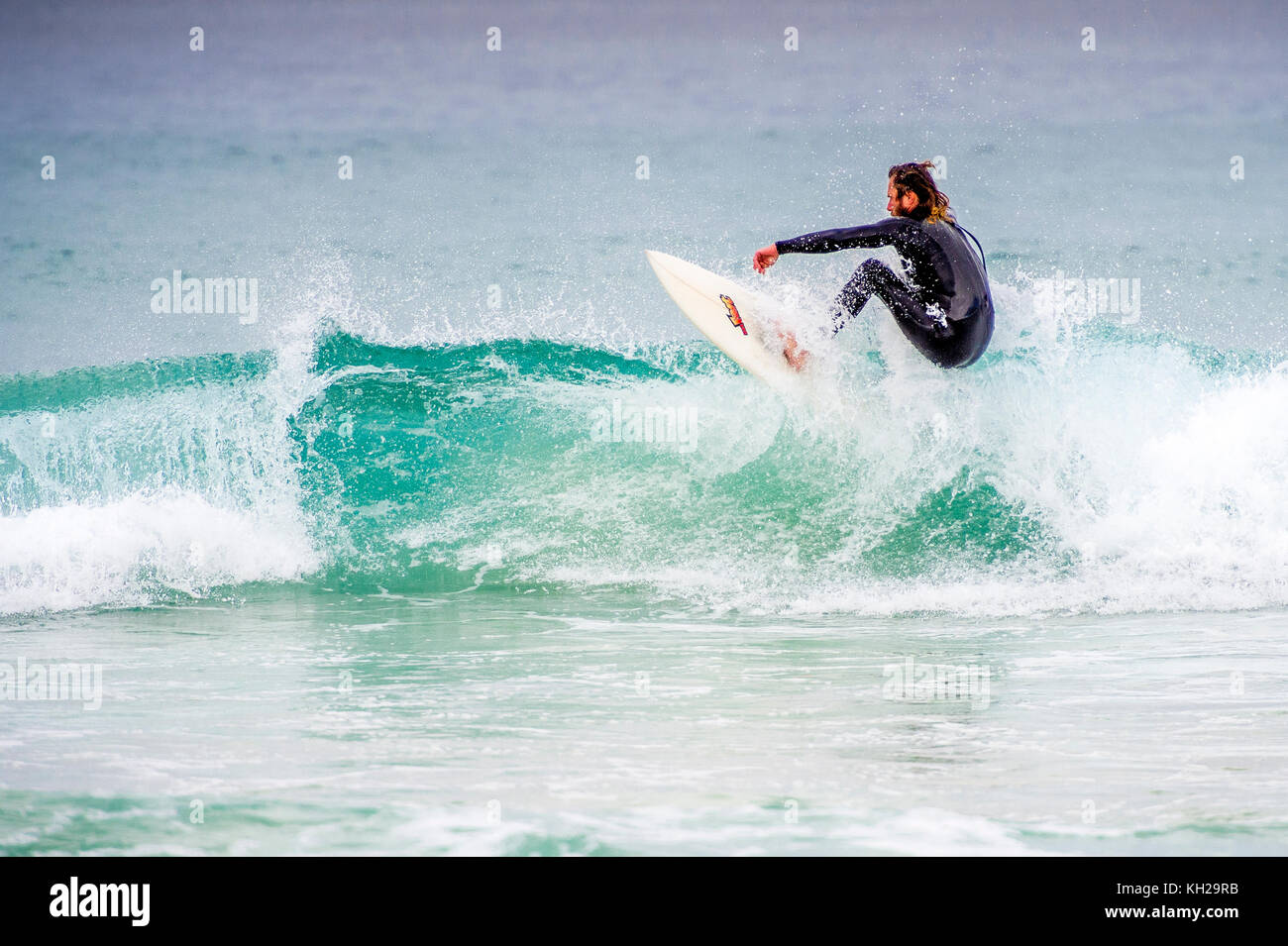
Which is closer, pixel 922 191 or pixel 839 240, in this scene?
pixel 839 240

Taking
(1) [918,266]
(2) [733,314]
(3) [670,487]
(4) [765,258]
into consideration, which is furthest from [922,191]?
(3) [670,487]

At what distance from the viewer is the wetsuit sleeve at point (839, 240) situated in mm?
5320

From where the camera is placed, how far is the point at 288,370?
26.2 ft

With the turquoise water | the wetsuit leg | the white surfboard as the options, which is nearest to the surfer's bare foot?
the white surfboard

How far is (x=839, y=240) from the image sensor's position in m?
5.32

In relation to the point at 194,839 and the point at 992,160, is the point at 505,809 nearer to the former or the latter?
the point at 194,839

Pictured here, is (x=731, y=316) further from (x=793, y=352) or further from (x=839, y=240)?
(x=839, y=240)

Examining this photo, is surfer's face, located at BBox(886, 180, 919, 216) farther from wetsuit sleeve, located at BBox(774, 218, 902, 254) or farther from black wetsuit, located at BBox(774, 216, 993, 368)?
wetsuit sleeve, located at BBox(774, 218, 902, 254)

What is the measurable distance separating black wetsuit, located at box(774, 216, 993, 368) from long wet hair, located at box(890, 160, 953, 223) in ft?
0.15

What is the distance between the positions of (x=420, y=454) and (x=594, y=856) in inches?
224

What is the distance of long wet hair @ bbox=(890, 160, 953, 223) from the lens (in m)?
5.45

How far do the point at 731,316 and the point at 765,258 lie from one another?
40.0 inches

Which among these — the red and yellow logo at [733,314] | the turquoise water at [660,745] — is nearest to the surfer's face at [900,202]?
the red and yellow logo at [733,314]
